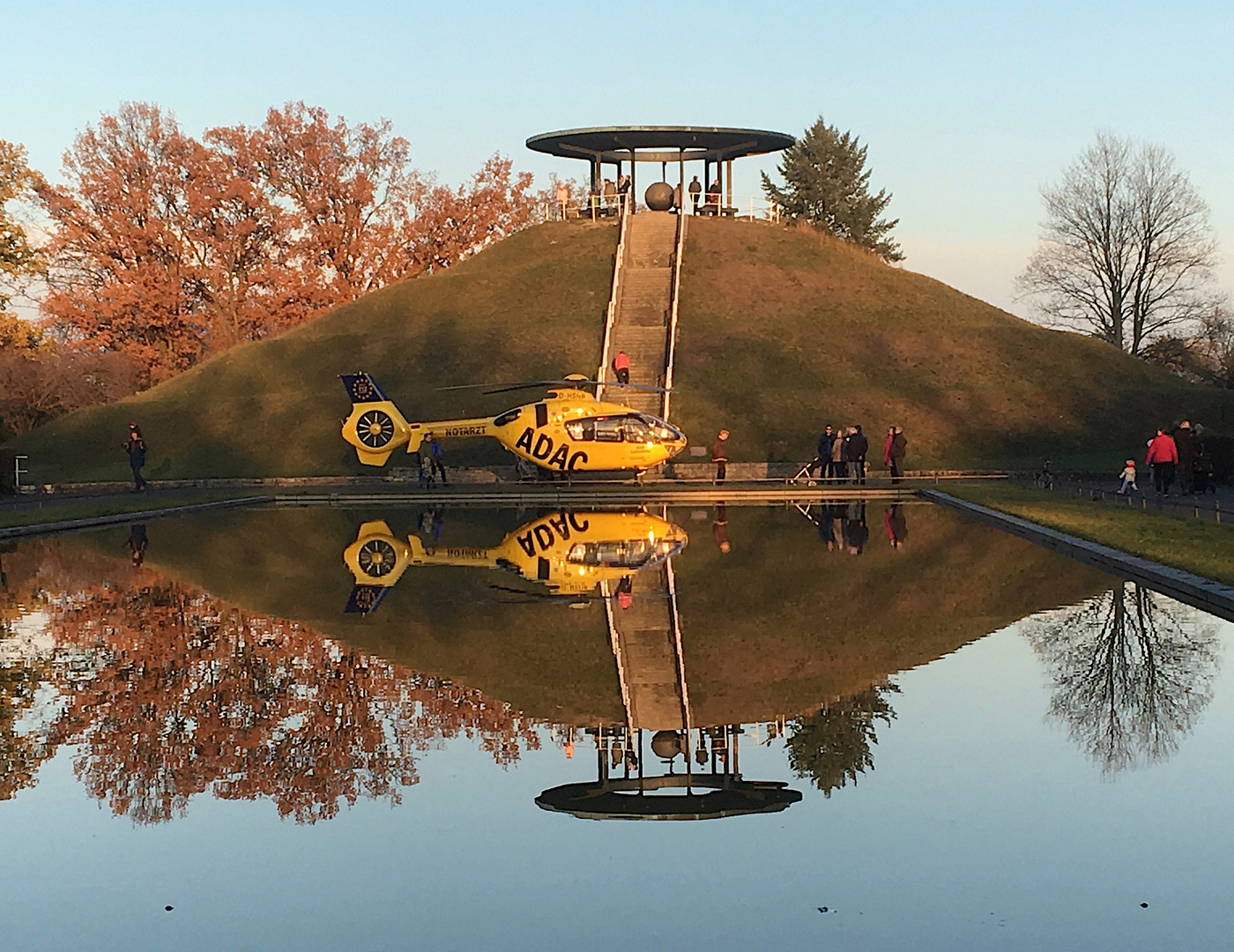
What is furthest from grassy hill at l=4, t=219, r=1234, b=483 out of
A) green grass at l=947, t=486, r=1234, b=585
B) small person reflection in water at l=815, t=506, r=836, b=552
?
green grass at l=947, t=486, r=1234, b=585

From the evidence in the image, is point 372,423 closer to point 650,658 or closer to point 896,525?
point 896,525

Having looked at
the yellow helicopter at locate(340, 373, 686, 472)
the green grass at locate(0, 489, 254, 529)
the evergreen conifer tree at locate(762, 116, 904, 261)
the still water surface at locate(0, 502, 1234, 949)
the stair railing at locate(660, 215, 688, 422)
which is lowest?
the still water surface at locate(0, 502, 1234, 949)

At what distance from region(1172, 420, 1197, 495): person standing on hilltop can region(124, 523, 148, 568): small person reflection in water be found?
2350 cm

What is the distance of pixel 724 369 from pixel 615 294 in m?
8.87

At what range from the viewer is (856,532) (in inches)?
1146

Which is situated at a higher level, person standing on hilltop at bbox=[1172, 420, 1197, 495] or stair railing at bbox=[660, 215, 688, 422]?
stair railing at bbox=[660, 215, 688, 422]

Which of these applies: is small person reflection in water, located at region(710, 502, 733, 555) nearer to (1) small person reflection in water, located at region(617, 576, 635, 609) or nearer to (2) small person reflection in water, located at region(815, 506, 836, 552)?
(2) small person reflection in water, located at region(815, 506, 836, 552)

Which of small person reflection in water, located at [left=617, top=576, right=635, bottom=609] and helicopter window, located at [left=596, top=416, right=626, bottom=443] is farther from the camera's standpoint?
helicopter window, located at [left=596, top=416, right=626, bottom=443]

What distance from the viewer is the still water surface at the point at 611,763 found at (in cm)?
723

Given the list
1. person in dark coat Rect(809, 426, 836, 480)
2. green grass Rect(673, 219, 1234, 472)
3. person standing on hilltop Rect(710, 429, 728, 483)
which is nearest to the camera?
person in dark coat Rect(809, 426, 836, 480)

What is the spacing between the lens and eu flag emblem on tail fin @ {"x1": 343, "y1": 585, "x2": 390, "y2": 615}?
1797 cm

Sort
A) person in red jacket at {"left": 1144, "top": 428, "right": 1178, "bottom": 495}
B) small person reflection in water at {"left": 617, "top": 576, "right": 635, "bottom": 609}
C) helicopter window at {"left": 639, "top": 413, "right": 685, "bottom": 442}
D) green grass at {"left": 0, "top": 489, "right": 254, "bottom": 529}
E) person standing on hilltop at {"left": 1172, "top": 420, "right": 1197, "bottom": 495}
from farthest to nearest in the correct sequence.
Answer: helicopter window at {"left": 639, "top": 413, "right": 685, "bottom": 442} → person in red jacket at {"left": 1144, "top": 428, "right": 1178, "bottom": 495} → person standing on hilltop at {"left": 1172, "top": 420, "right": 1197, "bottom": 495} → green grass at {"left": 0, "top": 489, "right": 254, "bottom": 529} → small person reflection in water at {"left": 617, "top": 576, "right": 635, "bottom": 609}

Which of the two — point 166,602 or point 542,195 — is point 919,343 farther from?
point 166,602

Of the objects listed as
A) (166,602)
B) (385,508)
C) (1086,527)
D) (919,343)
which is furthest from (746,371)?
(166,602)
